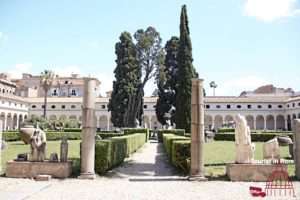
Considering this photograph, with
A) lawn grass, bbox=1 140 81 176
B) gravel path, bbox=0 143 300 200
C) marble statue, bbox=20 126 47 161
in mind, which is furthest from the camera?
lawn grass, bbox=1 140 81 176

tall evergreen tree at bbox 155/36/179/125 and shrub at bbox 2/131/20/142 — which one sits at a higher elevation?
tall evergreen tree at bbox 155/36/179/125

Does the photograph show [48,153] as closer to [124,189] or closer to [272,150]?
[124,189]

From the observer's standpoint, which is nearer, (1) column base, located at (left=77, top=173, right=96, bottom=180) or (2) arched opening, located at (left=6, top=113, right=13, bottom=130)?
(1) column base, located at (left=77, top=173, right=96, bottom=180)

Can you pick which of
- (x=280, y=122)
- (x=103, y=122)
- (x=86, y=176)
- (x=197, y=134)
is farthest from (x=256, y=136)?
(x=103, y=122)

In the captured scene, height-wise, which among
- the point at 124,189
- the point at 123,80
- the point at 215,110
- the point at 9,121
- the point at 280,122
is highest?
the point at 123,80

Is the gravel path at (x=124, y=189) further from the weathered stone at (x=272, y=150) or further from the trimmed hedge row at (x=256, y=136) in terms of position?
the trimmed hedge row at (x=256, y=136)

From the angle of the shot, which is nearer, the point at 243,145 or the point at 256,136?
the point at 243,145

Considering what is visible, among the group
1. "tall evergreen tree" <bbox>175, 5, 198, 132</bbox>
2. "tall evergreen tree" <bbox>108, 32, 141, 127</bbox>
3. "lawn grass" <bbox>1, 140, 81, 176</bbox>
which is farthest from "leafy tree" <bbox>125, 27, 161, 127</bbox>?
"lawn grass" <bbox>1, 140, 81, 176</bbox>

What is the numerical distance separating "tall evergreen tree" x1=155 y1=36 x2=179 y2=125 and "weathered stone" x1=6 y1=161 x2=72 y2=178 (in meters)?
32.6

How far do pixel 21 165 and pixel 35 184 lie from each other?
160 cm

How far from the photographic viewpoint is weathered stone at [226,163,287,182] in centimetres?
1066

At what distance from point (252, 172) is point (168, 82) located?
33.4 metres

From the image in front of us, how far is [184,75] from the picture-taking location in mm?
34156

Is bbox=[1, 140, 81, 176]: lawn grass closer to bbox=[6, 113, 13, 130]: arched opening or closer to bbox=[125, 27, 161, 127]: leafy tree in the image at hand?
bbox=[125, 27, 161, 127]: leafy tree
